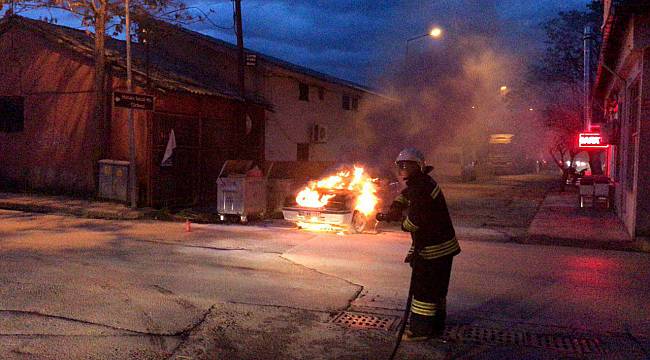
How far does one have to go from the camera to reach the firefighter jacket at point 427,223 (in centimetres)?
508

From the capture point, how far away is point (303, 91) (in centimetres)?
2486

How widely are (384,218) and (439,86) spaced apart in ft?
110

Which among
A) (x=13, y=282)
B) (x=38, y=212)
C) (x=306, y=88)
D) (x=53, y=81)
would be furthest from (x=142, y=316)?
(x=306, y=88)

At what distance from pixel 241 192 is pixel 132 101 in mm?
3734

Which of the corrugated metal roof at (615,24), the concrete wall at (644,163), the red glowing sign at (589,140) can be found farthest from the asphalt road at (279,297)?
the red glowing sign at (589,140)

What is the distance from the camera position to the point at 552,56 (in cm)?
3112

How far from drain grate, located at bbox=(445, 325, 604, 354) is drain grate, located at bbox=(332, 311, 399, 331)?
598 mm

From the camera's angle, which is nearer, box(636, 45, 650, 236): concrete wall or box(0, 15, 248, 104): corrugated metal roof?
box(636, 45, 650, 236): concrete wall

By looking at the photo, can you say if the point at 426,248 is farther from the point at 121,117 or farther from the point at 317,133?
the point at 317,133

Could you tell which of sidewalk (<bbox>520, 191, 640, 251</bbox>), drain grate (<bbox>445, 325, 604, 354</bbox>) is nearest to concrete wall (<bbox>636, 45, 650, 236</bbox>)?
sidewalk (<bbox>520, 191, 640, 251</bbox>)

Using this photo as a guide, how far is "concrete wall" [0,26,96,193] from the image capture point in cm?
1738

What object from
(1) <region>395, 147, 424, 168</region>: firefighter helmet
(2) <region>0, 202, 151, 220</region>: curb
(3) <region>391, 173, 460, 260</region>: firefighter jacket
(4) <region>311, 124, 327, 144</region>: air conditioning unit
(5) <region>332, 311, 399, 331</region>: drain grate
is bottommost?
(5) <region>332, 311, 399, 331</region>: drain grate

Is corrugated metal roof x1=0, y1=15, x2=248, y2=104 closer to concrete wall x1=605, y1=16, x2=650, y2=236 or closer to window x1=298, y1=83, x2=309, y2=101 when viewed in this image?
window x1=298, y1=83, x2=309, y2=101

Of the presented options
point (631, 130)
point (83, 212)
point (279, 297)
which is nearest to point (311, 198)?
point (279, 297)
